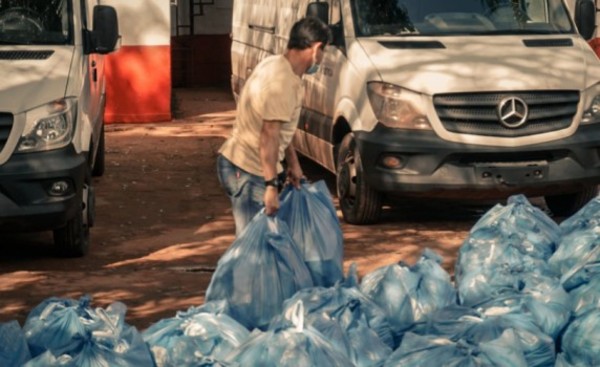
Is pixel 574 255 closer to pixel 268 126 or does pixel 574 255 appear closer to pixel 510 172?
pixel 268 126

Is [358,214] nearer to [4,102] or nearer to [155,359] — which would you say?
[4,102]

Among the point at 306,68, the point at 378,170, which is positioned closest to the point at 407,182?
the point at 378,170

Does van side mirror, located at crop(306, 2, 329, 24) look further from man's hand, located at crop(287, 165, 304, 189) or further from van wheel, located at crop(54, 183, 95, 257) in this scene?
man's hand, located at crop(287, 165, 304, 189)

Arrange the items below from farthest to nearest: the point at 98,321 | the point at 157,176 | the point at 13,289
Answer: the point at 157,176
the point at 13,289
the point at 98,321

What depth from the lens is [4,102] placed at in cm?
1025

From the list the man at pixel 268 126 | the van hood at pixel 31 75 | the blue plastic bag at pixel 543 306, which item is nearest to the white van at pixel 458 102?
the van hood at pixel 31 75

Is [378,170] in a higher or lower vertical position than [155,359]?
lower

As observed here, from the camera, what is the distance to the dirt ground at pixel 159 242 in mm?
9648

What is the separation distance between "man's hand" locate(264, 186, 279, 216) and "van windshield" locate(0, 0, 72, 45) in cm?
414

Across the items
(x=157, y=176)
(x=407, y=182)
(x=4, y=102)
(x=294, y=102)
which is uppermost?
(x=294, y=102)

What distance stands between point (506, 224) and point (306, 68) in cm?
132

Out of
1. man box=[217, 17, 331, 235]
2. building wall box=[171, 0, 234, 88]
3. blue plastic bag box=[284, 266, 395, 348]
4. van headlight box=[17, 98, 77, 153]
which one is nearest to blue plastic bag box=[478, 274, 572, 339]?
blue plastic bag box=[284, 266, 395, 348]

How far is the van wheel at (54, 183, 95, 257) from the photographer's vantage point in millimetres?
10734

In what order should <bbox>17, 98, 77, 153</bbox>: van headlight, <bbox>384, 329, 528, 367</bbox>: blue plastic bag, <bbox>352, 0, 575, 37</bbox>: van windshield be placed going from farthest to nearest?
<bbox>352, 0, 575, 37</bbox>: van windshield < <bbox>17, 98, 77, 153</bbox>: van headlight < <bbox>384, 329, 528, 367</bbox>: blue plastic bag
